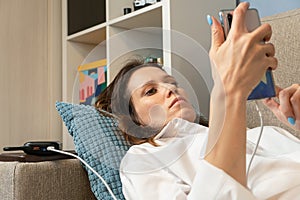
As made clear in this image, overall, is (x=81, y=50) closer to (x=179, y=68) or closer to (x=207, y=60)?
(x=179, y=68)

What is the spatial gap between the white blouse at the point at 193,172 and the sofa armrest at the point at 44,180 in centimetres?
15

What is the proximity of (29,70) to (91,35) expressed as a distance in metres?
0.34

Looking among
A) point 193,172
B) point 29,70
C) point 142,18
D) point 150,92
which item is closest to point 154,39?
point 150,92

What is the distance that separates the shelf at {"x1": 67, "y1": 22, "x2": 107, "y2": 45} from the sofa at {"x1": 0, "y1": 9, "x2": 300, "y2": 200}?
0.78m

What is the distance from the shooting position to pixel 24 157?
892 millimetres

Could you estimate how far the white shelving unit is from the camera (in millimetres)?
775

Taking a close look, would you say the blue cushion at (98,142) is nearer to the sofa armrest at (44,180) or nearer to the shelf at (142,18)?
the sofa armrest at (44,180)

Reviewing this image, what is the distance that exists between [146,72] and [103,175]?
243 millimetres

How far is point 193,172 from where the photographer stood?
0.78 m

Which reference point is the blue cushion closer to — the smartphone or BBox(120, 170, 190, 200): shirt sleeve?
BBox(120, 170, 190, 200): shirt sleeve

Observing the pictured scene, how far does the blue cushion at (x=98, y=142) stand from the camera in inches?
35.9

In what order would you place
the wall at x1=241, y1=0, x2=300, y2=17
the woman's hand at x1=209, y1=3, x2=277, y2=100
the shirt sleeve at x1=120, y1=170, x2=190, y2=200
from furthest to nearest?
the wall at x1=241, y1=0, x2=300, y2=17, the shirt sleeve at x1=120, y1=170, x2=190, y2=200, the woman's hand at x1=209, y1=3, x2=277, y2=100

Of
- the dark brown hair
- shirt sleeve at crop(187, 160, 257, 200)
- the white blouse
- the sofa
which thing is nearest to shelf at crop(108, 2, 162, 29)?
the sofa

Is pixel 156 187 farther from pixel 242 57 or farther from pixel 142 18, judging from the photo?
pixel 142 18
